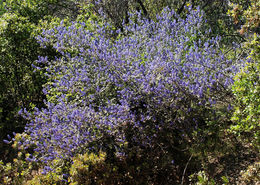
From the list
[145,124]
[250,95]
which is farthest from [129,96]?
[250,95]

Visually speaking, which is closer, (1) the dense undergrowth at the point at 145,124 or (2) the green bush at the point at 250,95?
(2) the green bush at the point at 250,95

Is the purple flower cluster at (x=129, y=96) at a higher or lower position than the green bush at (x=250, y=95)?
higher

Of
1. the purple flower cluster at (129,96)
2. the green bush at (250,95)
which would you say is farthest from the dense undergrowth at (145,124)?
the green bush at (250,95)

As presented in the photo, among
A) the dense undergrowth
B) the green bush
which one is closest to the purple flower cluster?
the dense undergrowth

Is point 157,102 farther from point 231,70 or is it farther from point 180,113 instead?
point 231,70

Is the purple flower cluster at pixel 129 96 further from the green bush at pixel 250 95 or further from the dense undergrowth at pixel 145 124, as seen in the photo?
the green bush at pixel 250 95

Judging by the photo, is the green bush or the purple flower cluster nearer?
the green bush

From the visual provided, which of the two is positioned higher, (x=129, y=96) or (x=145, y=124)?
(x=129, y=96)

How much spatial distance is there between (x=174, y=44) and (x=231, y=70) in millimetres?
1125

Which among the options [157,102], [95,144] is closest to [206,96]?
[157,102]

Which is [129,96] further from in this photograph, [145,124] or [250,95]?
[250,95]

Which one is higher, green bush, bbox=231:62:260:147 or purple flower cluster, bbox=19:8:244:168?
purple flower cluster, bbox=19:8:244:168

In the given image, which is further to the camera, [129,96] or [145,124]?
[145,124]

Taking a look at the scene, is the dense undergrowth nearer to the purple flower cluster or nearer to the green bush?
the purple flower cluster
